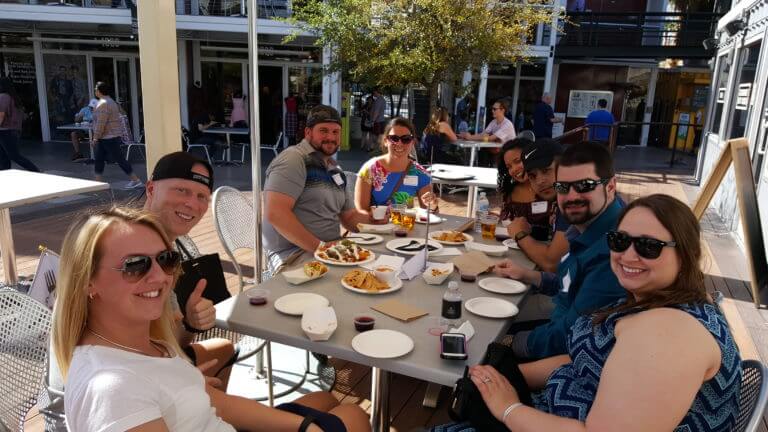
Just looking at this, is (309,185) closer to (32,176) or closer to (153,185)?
(153,185)

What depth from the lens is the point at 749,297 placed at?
15.4ft

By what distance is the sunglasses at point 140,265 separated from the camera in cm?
140

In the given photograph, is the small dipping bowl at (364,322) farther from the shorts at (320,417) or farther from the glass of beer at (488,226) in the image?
the glass of beer at (488,226)

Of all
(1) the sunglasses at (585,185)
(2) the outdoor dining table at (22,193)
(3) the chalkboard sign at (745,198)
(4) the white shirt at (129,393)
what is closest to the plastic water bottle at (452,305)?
(1) the sunglasses at (585,185)

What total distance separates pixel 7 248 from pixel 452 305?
12.5ft

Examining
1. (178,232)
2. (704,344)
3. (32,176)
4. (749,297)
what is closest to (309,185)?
(178,232)

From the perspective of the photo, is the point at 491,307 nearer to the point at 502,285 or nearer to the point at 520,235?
the point at 502,285

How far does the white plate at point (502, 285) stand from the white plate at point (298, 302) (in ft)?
2.60

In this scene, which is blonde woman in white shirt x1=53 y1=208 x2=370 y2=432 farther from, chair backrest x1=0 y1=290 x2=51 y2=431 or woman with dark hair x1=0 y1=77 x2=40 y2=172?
woman with dark hair x1=0 y1=77 x2=40 y2=172

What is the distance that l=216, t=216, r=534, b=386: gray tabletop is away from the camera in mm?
1775

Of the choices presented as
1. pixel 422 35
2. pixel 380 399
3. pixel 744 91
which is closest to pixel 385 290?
pixel 380 399

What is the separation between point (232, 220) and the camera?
331 cm

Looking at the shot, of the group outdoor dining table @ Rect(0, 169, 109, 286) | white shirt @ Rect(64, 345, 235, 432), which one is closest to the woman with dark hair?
outdoor dining table @ Rect(0, 169, 109, 286)

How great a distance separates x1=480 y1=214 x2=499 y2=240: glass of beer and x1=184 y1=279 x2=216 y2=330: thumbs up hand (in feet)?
6.34
